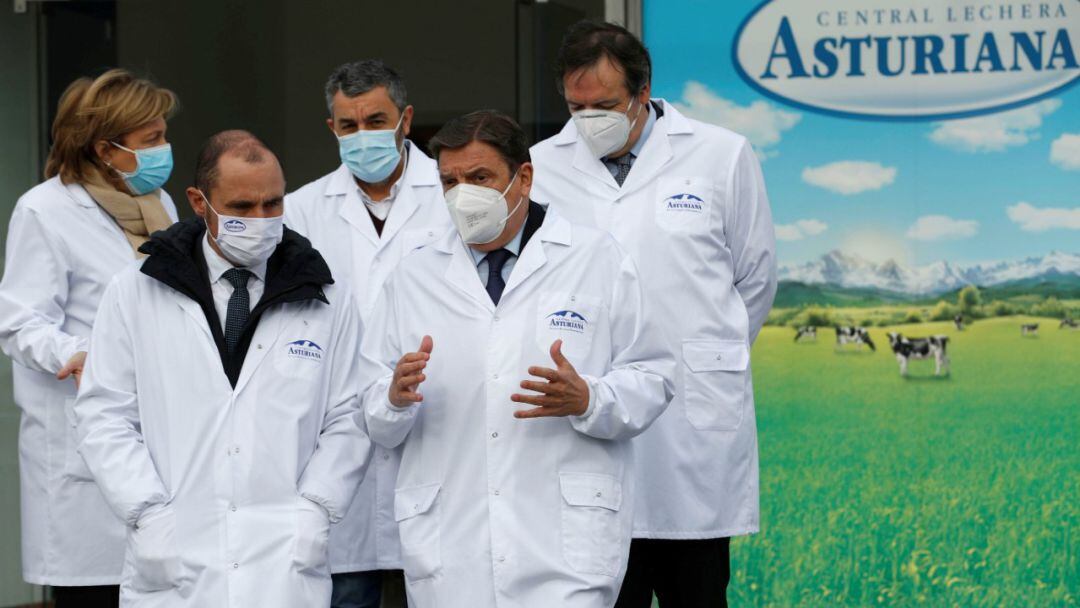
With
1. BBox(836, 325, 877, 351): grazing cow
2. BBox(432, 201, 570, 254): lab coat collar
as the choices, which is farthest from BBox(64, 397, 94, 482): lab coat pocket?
BBox(836, 325, 877, 351): grazing cow

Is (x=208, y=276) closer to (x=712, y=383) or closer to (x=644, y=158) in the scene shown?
(x=644, y=158)

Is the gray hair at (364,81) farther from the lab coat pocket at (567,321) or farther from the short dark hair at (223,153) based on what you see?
the lab coat pocket at (567,321)

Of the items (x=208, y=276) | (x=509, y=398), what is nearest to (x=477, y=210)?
(x=509, y=398)

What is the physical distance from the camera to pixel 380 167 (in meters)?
5.15

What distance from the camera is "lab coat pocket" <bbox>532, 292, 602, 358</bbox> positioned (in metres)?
3.97

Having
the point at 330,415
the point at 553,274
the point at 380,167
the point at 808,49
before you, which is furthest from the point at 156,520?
the point at 808,49

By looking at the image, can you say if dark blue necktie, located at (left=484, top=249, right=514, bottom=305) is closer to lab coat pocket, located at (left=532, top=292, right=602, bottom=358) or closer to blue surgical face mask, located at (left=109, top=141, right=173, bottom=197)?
lab coat pocket, located at (left=532, top=292, right=602, bottom=358)

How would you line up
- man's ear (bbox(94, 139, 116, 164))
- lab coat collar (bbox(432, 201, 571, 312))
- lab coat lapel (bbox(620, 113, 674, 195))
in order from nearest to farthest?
1. lab coat collar (bbox(432, 201, 571, 312))
2. lab coat lapel (bbox(620, 113, 674, 195))
3. man's ear (bbox(94, 139, 116, 164))

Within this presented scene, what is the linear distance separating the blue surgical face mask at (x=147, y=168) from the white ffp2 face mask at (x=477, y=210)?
4.52ft

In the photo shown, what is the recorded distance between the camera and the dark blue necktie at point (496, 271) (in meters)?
4.10

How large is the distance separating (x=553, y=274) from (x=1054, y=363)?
2.97m

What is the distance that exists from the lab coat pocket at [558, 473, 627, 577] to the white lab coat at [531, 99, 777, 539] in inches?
31.2

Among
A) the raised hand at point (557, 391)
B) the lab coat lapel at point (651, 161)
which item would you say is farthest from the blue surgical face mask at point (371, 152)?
the raised hand at point (557, 391)

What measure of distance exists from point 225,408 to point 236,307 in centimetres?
27
